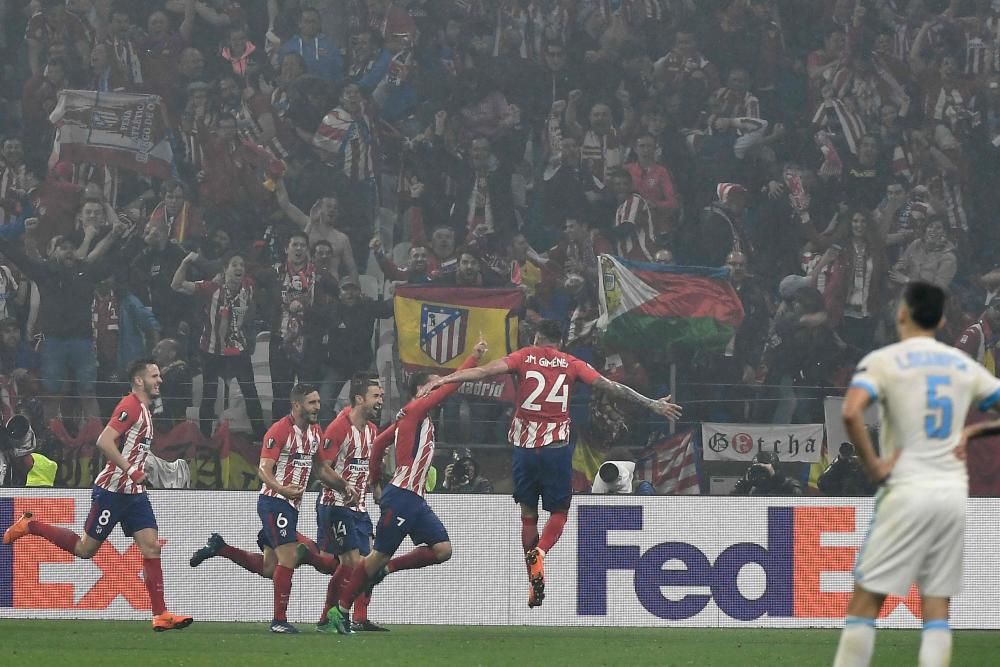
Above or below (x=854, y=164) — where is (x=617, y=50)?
above

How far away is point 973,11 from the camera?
19625 mm

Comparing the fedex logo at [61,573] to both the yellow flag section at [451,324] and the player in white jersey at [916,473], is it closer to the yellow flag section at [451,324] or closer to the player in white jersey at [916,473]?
the yellow flag section at [451,324]

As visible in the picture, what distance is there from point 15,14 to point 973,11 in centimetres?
1272

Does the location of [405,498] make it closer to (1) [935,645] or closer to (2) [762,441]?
(1) [935,645]

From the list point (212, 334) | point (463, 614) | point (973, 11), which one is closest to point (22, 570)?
point (463, 614)

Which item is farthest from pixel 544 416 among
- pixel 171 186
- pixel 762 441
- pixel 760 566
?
pixel 171 186

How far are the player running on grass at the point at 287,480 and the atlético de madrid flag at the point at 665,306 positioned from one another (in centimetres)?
671

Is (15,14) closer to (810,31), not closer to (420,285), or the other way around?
(420,285)

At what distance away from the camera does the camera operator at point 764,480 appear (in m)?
14.4

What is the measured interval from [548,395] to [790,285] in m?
8.37

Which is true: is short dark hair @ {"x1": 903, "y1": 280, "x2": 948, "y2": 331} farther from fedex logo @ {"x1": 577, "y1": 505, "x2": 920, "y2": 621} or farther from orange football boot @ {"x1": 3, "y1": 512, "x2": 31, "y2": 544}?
orange football boot @ {"x1": 3, "y1": 512, "x2": 31, "y2": 544}

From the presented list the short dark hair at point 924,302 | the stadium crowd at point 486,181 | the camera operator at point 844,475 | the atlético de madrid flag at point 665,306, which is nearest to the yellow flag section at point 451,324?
the stadium crowd at point 486,181

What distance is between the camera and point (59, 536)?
1099 cm

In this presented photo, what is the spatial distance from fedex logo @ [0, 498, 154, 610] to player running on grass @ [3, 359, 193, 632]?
5.82 ft
